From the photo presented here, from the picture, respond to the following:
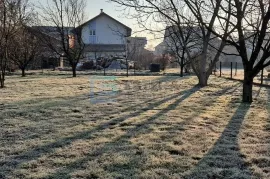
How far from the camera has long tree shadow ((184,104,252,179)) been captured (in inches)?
133

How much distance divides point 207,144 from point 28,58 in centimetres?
2227

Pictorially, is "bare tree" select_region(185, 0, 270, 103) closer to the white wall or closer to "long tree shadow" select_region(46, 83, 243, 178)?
"long tree shadow" select_region(46, 83, 243, 178)

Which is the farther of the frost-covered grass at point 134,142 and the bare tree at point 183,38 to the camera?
the bare tree at point 183,38

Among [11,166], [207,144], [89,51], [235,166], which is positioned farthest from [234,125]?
[89,51]

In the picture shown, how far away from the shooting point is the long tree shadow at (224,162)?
3.38 m

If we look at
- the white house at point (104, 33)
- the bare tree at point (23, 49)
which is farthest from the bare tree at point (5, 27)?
the white house at point (104, 33)

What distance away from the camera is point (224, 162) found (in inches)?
148

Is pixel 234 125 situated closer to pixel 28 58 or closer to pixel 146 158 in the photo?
pixel 146 158

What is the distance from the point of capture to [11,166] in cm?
364

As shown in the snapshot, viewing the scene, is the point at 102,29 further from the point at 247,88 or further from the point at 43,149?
the point at 43,149

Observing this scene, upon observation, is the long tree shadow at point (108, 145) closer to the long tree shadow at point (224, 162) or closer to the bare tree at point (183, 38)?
the long tree shadow at point (224, 162)

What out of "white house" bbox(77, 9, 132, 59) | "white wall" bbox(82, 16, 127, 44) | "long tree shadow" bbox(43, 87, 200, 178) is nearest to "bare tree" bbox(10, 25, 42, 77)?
"long tree shadow" bbox(43, 87, 200, 178)

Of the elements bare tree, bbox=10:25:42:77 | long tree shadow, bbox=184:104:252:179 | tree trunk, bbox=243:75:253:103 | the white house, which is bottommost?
long tree shadow, bbox=184:104:252:179

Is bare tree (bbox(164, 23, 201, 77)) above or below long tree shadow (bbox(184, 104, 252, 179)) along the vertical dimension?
above
